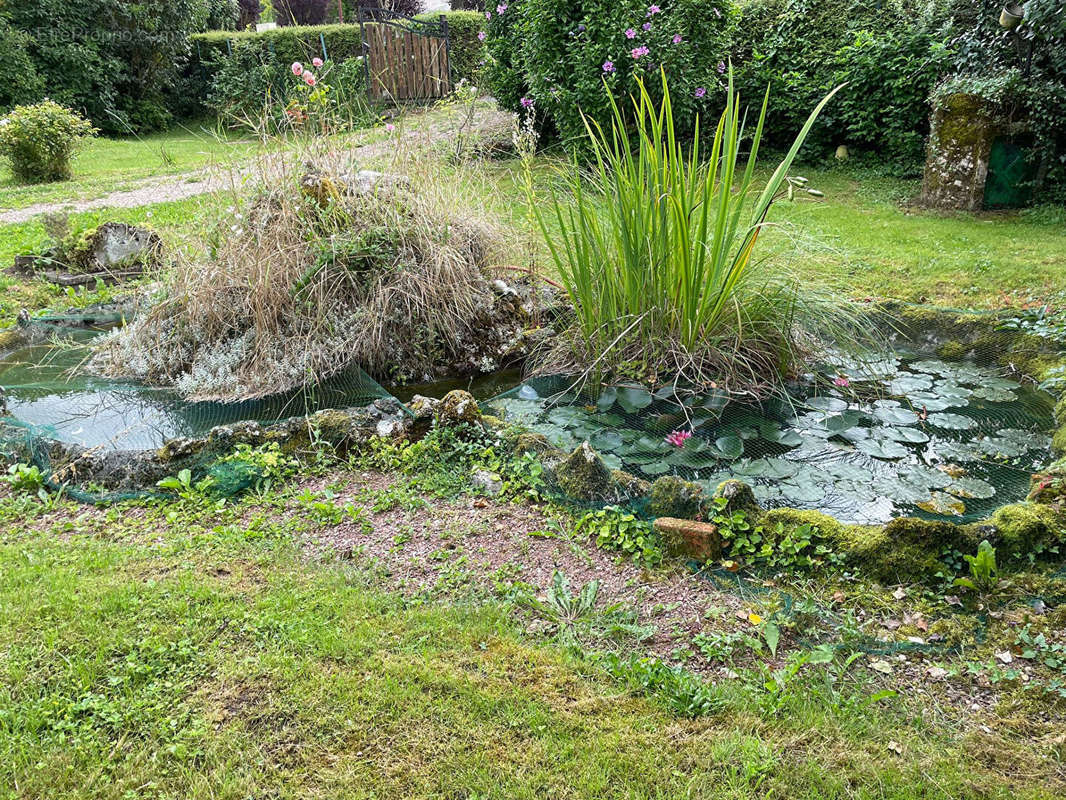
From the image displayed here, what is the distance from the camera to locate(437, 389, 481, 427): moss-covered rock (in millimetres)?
3254

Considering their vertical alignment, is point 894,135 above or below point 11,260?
above

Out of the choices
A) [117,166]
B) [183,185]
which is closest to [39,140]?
[117,166]

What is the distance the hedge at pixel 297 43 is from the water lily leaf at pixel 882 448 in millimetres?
14903

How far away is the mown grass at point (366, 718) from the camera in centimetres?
169

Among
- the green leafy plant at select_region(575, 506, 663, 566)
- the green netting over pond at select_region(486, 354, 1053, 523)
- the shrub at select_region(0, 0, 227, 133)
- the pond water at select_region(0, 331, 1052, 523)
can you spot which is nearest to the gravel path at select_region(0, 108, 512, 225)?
the pond water at select_region(0, 331, 1052, 523)

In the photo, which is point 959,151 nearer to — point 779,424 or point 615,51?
point 615,51

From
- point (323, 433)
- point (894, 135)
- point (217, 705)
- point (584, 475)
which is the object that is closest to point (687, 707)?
point (584, 475)

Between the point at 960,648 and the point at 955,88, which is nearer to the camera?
the point at 960,648

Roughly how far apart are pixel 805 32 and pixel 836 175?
1741mm

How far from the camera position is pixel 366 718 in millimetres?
1866

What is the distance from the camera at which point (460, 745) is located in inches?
70.8

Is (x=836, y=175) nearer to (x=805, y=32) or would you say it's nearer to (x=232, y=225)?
(x=805, y=32)

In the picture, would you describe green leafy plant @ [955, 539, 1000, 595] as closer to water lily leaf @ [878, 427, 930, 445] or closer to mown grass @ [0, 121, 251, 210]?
water lily leaf @ [878, 427, 930, 445]

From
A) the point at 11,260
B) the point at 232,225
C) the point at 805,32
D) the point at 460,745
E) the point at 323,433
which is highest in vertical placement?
→ the point at 805,32
